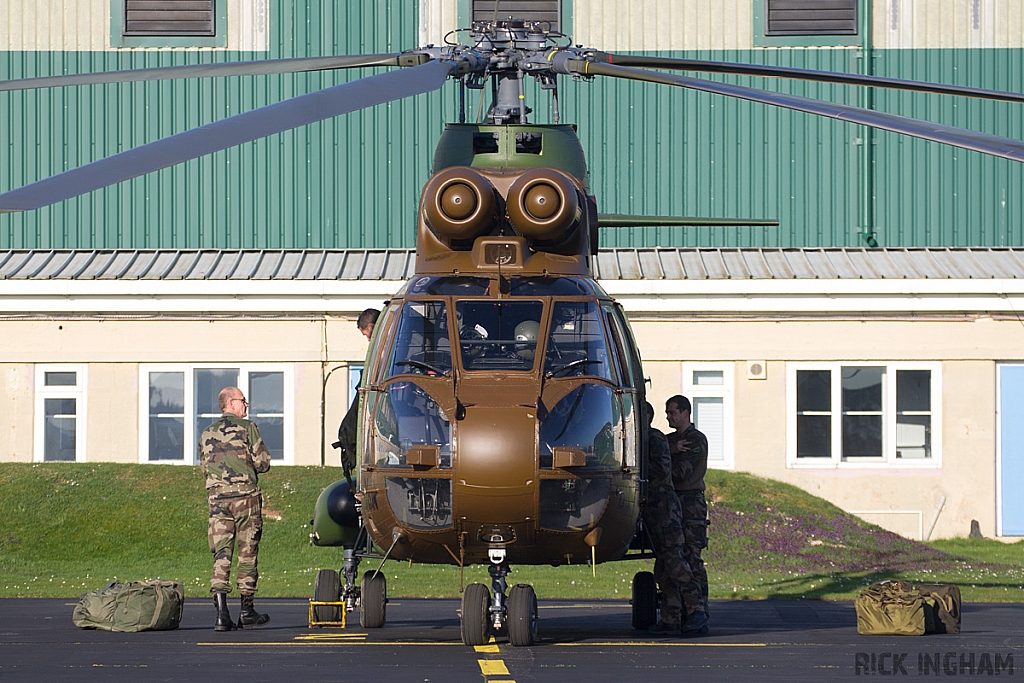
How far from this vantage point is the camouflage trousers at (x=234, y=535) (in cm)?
1298

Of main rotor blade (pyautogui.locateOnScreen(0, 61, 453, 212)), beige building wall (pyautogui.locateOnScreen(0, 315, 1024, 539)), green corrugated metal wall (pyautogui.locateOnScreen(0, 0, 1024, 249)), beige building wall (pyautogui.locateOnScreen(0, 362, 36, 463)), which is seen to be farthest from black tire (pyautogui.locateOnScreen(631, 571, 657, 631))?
green corrugated metal wall (pyautogui.locateOnScreen(0, 0, 1024, 249))

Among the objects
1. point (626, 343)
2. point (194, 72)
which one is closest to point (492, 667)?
point (626, 343)

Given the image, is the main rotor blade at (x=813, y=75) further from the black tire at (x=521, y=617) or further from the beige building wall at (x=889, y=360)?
the beige building wall at (x=889, y=360)

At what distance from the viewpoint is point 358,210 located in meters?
28.4

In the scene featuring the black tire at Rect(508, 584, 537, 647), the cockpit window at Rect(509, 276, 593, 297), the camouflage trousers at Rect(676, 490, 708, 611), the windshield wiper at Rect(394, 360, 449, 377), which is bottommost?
the black tire at Rect(508, 584, 537, 647)

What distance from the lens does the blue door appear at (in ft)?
82.5

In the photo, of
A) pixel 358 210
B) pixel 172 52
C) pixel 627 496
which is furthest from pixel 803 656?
pixel 172 52

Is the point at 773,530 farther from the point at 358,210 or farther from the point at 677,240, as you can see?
the point at 358,210

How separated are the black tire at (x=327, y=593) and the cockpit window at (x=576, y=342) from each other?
11.2 ft

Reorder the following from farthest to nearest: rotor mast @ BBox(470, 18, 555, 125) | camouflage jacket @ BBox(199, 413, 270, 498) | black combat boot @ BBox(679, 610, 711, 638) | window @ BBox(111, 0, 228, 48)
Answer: window @ BBox(111, 0, 228, 48)
rotor mast @ BBox(470, 18, 555, 125)
camouflage jacket @ BBox(199, 413, 270, 498)
black combat boot @ BBox(679, 610, 711, 638)

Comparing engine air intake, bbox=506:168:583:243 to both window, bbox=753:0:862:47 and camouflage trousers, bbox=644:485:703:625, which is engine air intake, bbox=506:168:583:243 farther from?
window, bbox=753:0:862:47

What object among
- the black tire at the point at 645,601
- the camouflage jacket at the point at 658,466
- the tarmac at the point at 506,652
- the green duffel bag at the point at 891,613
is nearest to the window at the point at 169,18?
the tarmac at the point at 506,652

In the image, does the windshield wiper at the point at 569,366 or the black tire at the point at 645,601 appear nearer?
the windshield wiper at the point at 569,366

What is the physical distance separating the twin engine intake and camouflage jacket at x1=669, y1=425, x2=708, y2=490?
2356 mm
